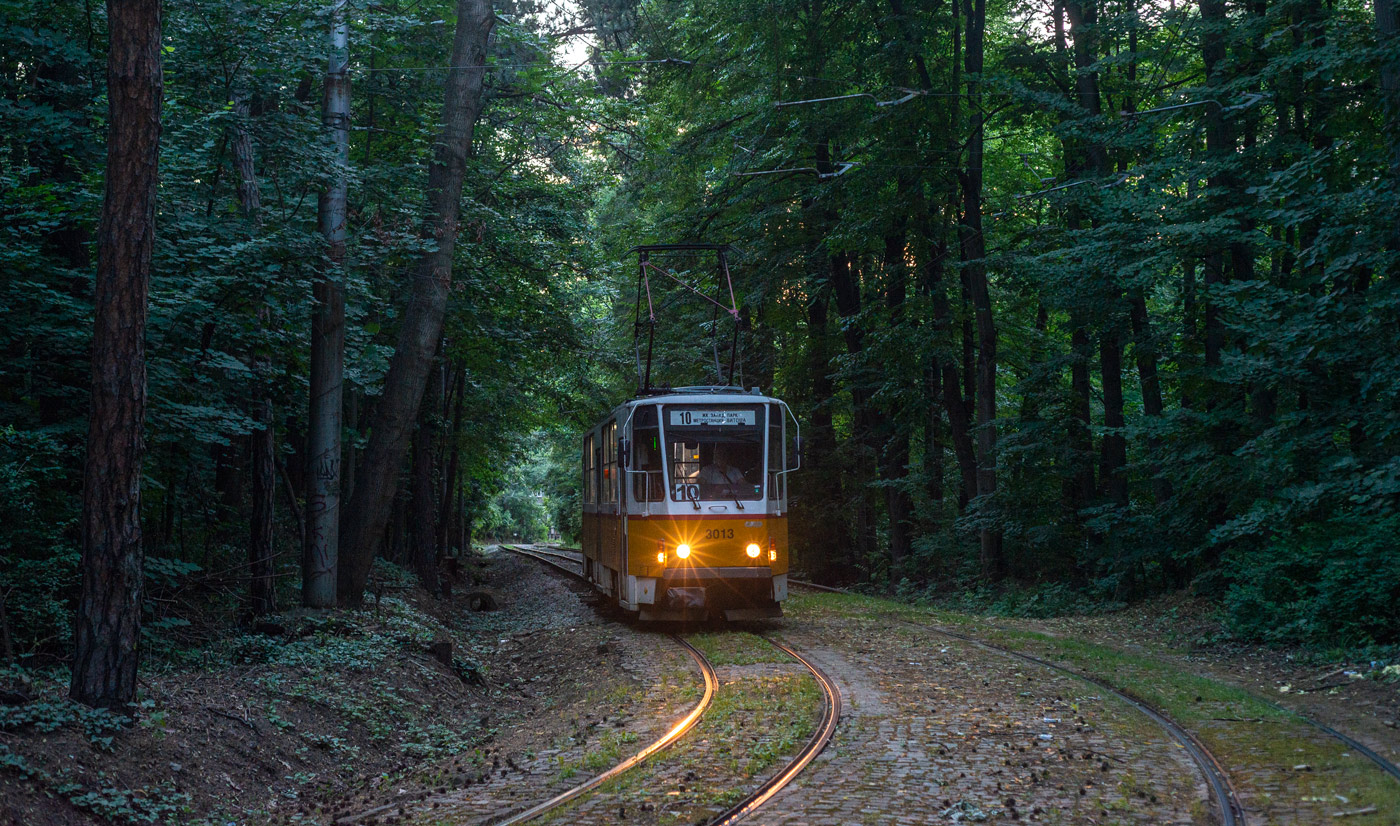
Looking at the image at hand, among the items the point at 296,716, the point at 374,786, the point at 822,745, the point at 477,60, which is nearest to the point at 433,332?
the point at 477,60

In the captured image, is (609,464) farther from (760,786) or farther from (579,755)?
(760,786)

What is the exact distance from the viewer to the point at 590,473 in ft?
64.1

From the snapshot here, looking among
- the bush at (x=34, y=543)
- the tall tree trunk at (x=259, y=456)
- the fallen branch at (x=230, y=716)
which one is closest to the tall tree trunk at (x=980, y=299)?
the tall tree trunk at (x=259, y=456)

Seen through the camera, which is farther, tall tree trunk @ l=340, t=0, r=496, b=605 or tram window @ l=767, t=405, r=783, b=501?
tram window @ l=767, t=405, r=783, b=501

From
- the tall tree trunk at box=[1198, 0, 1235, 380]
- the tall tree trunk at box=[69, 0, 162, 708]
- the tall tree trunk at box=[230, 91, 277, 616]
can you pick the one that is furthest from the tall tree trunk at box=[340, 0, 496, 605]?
the tall tree trunk at box=[1198, 0, 1235, 380]

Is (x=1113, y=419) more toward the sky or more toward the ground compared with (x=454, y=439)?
more toward the ground

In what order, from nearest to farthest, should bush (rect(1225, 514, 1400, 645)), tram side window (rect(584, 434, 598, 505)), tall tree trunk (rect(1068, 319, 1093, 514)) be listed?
bush (rect(1225, 514, 1400, 645))
tall tree trunk (rect(1068, 319, 1093, 514))
tram side window (rect(584, 434, 598, 505))

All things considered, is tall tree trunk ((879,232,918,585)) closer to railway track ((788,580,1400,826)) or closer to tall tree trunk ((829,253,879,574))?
tall tree trunk ((829,253,879,574))

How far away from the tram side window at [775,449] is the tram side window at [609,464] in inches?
94.3

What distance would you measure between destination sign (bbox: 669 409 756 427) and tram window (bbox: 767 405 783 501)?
11.8 inches

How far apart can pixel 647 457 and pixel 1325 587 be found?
823 cm

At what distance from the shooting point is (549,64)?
51.0ft

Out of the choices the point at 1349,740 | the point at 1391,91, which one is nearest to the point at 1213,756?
the point at 1349,740

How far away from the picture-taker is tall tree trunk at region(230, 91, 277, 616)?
11062mm
